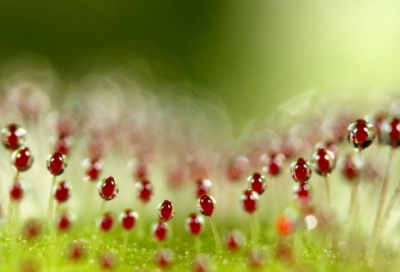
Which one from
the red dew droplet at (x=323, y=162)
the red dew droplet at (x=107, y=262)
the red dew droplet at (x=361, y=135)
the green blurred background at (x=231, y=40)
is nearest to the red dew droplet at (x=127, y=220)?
the red dew droplet at (x=107, y=262)

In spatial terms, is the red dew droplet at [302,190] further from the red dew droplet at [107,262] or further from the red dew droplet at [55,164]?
the red dew droplet at [55,164]

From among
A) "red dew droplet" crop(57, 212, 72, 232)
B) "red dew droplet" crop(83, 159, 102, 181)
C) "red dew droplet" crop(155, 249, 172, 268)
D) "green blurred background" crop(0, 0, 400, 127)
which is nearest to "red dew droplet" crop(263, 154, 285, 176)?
"red dew droplet" crop(155, 249, 172, 268)

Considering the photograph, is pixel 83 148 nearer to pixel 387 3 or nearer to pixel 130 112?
pixel 130 112

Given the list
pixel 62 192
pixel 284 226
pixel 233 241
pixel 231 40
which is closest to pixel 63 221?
pixel 62 192

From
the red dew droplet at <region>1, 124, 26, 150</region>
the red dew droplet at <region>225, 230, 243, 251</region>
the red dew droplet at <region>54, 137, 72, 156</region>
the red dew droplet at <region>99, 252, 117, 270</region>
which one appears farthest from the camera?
the red dew droplet at <region>54, 137, 72, 156</region>

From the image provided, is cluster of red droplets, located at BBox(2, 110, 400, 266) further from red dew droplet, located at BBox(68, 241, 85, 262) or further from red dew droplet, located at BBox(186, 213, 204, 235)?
red dew droplet, located at BBox(68, 241, 85, 262)

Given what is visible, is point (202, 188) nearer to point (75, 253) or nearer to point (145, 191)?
point (145, 191)
